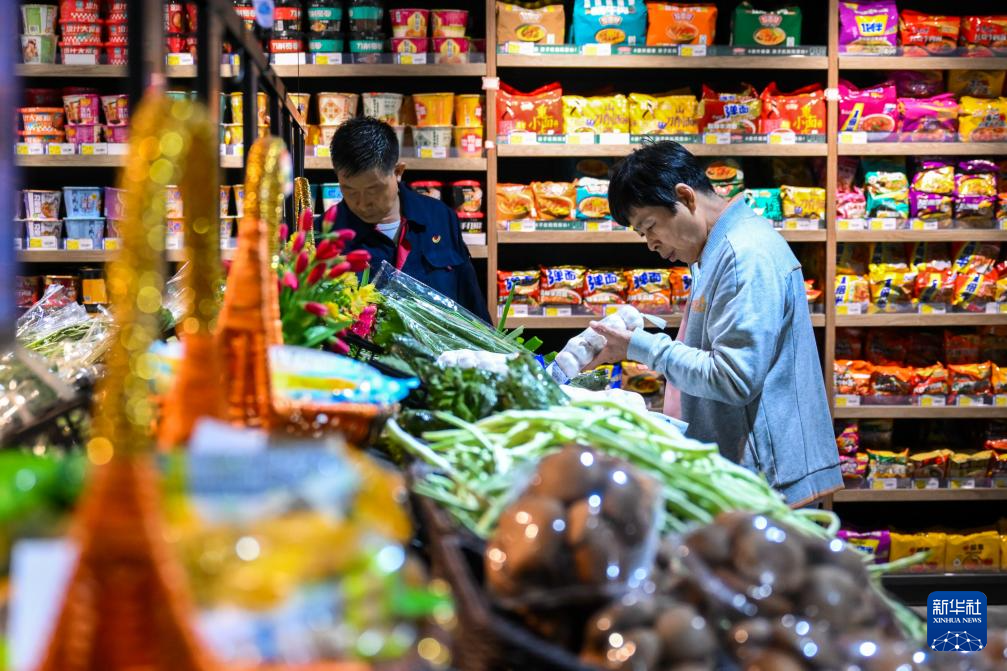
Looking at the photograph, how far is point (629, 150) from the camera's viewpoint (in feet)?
14.3

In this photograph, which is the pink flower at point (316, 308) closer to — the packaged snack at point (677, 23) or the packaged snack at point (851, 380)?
the packaged snack at point (677, 23)

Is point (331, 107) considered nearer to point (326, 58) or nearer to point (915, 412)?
point (326, 58)

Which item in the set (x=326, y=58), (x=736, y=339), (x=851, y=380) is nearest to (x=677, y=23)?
(x=326, y=58)

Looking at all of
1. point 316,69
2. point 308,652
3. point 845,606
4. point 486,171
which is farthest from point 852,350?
point 308,652

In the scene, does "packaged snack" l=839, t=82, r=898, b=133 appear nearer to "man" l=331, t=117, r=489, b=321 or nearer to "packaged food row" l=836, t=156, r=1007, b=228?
"packaged food row" l=836, t=156, r=1007, b=228

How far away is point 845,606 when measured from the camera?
0.86 metres

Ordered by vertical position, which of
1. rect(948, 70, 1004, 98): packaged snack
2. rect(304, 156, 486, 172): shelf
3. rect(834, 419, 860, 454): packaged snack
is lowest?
rect(834, 419, 860, 454): packaged snack

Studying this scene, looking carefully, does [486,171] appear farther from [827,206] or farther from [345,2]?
[827,206]

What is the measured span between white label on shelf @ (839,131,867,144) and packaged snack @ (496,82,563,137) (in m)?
1.25

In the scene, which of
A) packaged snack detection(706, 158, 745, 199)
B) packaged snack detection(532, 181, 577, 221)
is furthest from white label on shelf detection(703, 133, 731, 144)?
packaged snack detection(532, 181, 577, 221)

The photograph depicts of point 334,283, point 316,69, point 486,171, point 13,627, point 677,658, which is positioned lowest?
point 677,658

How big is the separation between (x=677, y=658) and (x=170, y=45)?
4023 mm

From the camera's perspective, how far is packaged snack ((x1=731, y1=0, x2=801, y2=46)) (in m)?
4.44

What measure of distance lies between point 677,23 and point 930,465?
2262 mm
